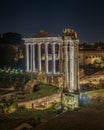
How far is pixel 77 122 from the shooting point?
50.0 feet

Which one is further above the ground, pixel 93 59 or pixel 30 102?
pixel 93 59

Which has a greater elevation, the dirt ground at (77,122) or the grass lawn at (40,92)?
the grass lawn at (40,92)

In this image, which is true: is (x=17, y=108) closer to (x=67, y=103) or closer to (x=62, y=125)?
(x=67, y=103)

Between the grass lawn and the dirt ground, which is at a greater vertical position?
the grass lawn

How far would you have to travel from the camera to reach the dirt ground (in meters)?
14.6

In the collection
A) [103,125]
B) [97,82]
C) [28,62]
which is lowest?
[103,125]

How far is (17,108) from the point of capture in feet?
74.2

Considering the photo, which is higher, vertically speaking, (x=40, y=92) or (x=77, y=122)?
(x=40, y=92)

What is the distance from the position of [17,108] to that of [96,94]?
6825 millimetres

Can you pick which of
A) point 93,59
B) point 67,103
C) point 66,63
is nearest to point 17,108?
point 67,103

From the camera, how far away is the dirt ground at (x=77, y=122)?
14.6 metres

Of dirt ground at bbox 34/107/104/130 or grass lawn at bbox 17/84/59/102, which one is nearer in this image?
dirt ground at bbox 34/107/104/130

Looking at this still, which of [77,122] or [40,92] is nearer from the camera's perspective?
[77,122]

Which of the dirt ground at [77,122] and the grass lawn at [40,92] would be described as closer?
the dirt ground at [77,122]
